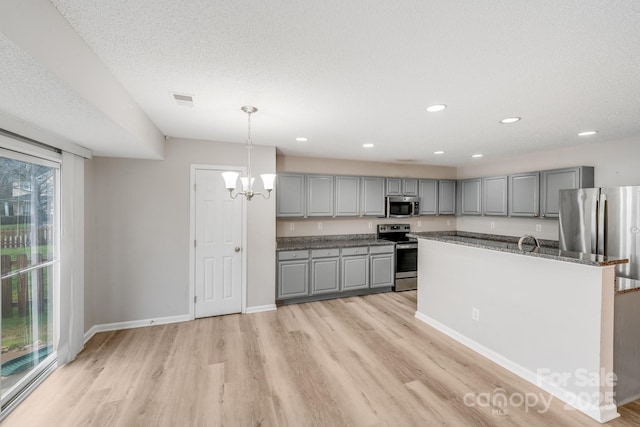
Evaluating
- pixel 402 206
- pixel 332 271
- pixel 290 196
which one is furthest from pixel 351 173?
pixel 332 271

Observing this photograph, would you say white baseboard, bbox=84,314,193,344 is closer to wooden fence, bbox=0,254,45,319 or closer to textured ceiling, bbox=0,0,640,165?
wooden fence, bbox=0,254,45,319

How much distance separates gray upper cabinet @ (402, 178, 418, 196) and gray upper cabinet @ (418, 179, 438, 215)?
0.33 ft

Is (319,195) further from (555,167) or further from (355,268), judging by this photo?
(555,167)

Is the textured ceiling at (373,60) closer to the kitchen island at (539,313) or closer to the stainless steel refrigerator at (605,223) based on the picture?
the stainless steel refrigerator at (605,223)

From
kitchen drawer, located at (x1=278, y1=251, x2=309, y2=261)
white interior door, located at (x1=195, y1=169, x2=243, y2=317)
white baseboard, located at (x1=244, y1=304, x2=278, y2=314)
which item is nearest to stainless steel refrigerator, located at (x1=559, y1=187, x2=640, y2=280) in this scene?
kitchen drawer, located at (x1=278, y1=251, x2=309, y2=261)

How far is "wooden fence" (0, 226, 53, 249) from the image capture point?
81.0 inches

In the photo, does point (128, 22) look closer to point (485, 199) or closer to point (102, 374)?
point (102, 374)

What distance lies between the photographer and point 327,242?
189 inches

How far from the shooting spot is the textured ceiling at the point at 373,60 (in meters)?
1.24

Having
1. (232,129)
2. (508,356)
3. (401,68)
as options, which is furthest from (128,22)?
(508,356)

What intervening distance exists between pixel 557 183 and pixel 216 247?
4.89 meters

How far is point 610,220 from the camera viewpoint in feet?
9.98

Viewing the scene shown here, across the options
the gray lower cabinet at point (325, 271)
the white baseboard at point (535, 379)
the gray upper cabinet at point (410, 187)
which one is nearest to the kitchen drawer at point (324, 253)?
the gray lower cabinet at point (325, 271)

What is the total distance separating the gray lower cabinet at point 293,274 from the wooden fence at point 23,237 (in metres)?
2.54
